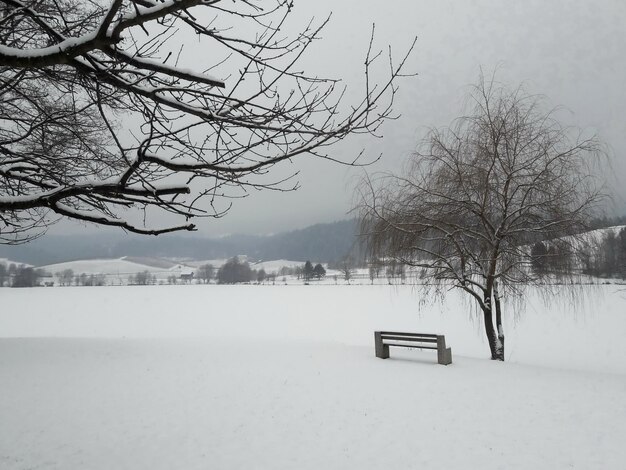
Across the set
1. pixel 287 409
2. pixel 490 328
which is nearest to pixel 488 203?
pixel 490 328

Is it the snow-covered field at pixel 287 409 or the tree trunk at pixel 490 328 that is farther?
the tree trunk at pixel 490 328

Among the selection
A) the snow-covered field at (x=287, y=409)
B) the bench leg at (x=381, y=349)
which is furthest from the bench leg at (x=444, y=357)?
the bench leg at (x=381, y=349)

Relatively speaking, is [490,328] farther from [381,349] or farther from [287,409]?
[287,409]

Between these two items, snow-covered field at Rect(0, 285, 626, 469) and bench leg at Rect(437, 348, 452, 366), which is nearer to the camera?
snow-covered field at Rect(0, 285, 626, 469)

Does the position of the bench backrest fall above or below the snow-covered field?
above

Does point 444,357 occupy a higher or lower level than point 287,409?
higher

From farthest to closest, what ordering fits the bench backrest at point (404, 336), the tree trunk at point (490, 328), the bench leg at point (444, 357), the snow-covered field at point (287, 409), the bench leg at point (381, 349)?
the tree trunk at point (490, 328), the bench leg at point (381, 349), the bench backrest at point (404, 336), the bench leg at point (444, 357), the snow-covered field at point (287, 409)

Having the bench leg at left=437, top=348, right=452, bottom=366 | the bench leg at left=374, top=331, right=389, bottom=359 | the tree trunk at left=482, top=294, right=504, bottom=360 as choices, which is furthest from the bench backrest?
the tree trunk at left=482, top=294, right=504, bottom=360

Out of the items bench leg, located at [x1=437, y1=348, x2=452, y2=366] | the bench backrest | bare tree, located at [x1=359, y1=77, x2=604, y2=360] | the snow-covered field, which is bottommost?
the snow-covered field

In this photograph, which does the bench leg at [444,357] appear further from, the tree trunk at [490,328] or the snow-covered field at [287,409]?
the tree trunk at [490,328]

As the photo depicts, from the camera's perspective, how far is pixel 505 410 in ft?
21.1

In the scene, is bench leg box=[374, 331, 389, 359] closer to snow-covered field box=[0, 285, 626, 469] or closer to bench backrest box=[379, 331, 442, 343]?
bench backrest box=[379, 331, 442, 343]

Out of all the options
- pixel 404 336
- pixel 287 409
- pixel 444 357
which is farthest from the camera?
pixel 404 336

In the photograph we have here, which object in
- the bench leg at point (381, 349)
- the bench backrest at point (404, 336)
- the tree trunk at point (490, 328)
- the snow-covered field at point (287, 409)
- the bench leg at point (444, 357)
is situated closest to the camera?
A: the snow-covered field at point (287, 409)
